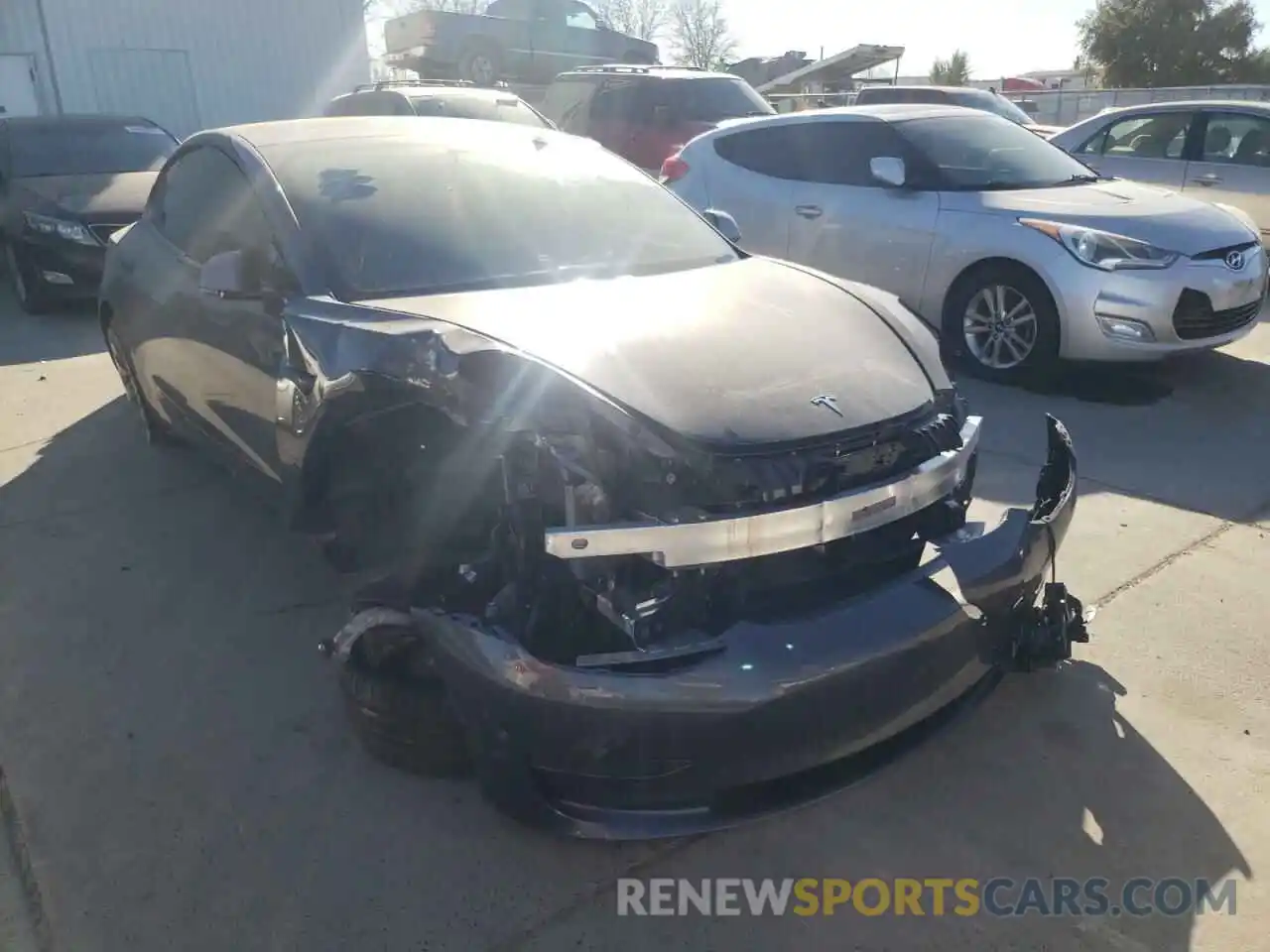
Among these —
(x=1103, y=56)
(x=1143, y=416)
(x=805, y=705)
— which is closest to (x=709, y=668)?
(x=805, y=705)

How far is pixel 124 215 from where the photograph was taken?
27.2 feet

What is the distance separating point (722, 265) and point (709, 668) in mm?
1962

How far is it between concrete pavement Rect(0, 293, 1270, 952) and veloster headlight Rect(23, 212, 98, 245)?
15.4 ft

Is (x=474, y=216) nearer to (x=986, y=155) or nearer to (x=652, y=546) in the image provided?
(x=652, y=546)

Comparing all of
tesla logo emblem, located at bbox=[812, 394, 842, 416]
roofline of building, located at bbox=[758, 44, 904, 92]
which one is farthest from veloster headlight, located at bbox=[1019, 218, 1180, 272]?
roofline of building, located at bbox=[758, 44, 904, 92]

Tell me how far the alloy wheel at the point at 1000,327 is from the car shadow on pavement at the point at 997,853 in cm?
354

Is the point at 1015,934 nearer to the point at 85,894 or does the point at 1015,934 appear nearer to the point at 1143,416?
the point at 85,894

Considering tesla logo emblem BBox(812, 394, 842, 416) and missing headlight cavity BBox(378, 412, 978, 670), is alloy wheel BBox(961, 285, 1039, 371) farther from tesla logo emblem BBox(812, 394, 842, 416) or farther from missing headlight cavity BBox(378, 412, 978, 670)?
missing headlight cavity BBox(378, 412, 978, 670)

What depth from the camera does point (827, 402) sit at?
8.39 feet

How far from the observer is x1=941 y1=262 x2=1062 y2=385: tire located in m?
5.93

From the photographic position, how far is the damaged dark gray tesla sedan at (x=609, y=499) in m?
2.20

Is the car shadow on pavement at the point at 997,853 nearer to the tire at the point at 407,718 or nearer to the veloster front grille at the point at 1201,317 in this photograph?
the tire at the point at 407,718

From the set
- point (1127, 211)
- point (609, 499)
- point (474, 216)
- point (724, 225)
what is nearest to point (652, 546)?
point (609, 499)

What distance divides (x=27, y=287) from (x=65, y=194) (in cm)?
84
